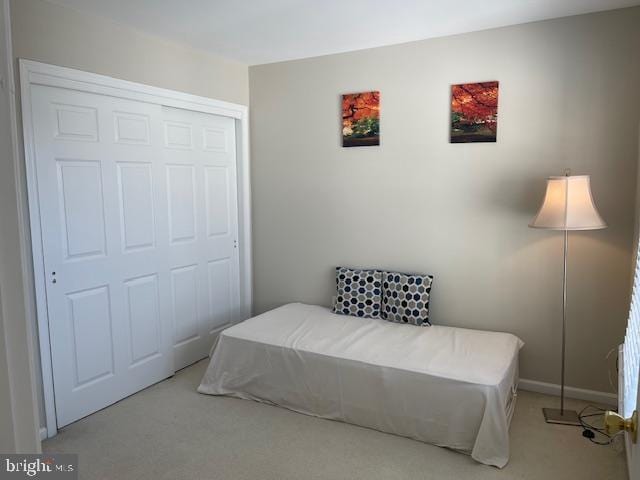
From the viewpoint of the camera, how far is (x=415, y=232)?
370cm

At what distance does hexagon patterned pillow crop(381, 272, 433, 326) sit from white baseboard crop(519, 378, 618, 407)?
81 centimetres

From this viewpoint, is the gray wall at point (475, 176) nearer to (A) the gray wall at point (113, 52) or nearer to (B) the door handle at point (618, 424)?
(A) the gray wall at point (113, 52)

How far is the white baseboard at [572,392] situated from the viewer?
318 centimetres

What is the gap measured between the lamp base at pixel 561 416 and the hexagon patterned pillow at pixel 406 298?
0.96 meters

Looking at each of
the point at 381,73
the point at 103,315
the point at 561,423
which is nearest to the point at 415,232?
the point at 381,73

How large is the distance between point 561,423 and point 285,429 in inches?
67.5

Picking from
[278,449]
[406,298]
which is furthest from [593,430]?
[278,449]

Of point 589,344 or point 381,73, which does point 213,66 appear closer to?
point 381,73

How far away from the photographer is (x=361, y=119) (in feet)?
12.5

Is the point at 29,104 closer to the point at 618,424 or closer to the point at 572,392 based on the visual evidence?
the point at 618,424

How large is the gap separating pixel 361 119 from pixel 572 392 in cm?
252

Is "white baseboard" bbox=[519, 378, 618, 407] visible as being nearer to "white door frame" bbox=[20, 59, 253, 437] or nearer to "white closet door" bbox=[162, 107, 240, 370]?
"white closet door" bbox=[162, 107, 240, 370]

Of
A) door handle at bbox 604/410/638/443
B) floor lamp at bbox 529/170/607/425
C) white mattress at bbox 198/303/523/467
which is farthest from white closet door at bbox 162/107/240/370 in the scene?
door handle at bbox 604/410/638/443

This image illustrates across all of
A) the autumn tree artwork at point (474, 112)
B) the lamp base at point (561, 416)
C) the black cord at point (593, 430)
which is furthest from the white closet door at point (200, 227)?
the black cord at point (593, 430)
